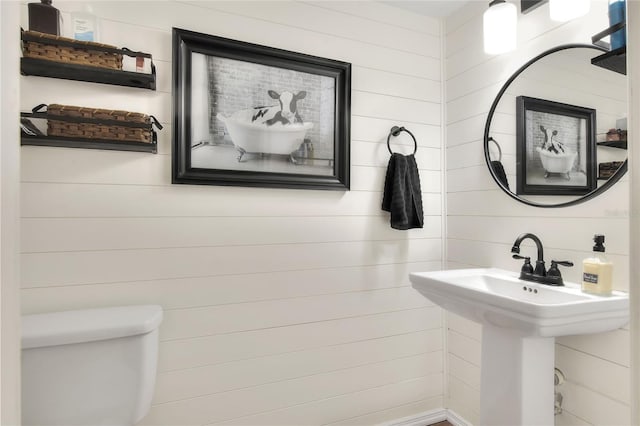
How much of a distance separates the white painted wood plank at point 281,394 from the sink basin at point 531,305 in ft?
2.16

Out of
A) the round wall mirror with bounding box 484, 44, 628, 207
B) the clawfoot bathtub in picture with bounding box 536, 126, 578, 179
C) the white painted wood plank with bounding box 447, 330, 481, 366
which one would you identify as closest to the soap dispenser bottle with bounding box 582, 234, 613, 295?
the round wall mirror with bounding box 484, 44, 628, 207

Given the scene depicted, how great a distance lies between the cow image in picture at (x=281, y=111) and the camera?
5.45 ft

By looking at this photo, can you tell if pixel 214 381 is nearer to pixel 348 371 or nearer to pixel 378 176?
pixel 348 371

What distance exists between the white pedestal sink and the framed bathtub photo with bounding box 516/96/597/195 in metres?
0.42

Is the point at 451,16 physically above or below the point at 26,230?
above

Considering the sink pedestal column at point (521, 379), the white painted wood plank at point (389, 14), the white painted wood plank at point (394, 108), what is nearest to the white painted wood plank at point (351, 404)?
the sink pedestal column at point (521, 379)

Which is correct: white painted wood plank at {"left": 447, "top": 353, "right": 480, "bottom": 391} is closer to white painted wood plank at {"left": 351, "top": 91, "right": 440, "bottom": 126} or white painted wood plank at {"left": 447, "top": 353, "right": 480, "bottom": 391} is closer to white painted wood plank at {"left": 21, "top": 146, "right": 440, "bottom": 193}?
white painted wood plank at {"left": 351, "top": 91, "right": 440, "bottom": 126}

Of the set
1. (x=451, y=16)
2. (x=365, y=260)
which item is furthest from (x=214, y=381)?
(x=451, y=16)

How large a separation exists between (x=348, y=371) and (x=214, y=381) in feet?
2.22

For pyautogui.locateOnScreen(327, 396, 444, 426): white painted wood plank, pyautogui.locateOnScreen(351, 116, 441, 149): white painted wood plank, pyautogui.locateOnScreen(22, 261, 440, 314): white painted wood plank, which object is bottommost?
pyautogui.locateOnScreen(327, 396, 444, 426): white painted wood plank

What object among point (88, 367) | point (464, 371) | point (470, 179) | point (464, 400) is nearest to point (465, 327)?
point (464, 371)

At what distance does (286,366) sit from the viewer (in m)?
1.71

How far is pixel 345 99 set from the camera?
5.95ft

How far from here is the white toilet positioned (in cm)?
116
